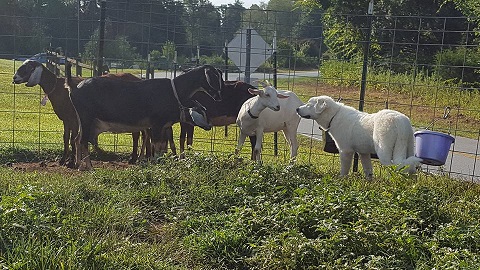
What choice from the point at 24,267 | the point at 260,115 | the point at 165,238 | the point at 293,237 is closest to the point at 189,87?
the point at 260,115

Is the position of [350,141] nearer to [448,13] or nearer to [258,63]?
[258,63]

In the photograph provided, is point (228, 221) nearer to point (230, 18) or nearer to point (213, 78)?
point (213, 78)

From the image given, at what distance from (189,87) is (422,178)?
171 inches

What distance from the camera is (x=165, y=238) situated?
5906 mm

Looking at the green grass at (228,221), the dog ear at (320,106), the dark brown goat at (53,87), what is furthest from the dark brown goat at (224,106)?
the green grass at (228,221)

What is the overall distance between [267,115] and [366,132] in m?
2.62

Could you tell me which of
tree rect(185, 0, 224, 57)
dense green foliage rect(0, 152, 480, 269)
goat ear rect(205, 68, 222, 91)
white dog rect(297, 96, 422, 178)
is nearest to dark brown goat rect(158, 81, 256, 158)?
goat ear rect(205, 68, 222, 91)

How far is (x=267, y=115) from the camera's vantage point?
11.2 m

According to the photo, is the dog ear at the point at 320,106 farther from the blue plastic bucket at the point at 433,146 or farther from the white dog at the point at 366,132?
the blue plastic bucket at the point at 433,146

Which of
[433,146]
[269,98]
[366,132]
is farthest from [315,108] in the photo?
[433,146]

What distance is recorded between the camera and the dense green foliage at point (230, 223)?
4.95 m

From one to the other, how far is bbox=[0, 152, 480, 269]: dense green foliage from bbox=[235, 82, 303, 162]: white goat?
10.6 feet

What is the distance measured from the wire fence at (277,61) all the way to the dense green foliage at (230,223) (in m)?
3.69

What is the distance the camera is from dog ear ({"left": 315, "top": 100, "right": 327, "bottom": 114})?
31.6ft
